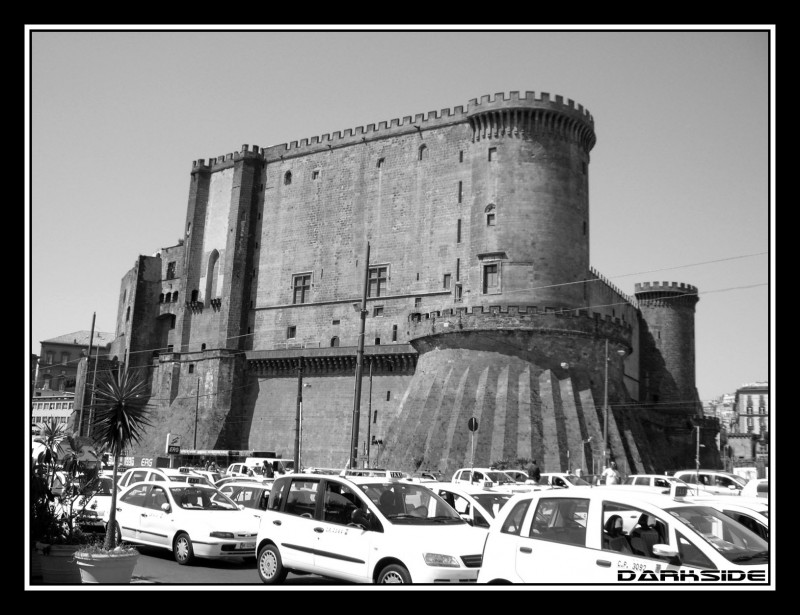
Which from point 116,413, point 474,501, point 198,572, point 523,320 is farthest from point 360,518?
point 523,320

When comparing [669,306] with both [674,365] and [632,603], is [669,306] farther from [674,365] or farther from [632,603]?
[632,603]

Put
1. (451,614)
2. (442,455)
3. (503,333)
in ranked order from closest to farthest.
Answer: (451,614)
(442,455)
(503,333)

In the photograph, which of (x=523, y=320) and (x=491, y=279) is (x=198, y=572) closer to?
(x=523, y=320)

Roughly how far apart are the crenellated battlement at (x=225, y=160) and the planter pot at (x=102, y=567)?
48.6 metres

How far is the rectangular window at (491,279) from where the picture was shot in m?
42.5

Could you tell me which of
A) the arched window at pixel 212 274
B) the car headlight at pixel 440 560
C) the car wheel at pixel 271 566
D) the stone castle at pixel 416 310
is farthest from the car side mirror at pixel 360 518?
the arched window at pixel 212 274

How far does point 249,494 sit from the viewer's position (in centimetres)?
1653

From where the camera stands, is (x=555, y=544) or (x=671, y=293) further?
(x=671, y=293)

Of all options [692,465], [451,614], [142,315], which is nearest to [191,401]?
[142,315]

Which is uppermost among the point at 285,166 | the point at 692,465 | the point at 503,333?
the point at 285,166

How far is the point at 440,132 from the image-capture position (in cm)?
4797

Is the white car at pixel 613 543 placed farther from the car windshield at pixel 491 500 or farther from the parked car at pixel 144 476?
the parked car at pixel 144 476

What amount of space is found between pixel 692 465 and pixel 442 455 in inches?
979

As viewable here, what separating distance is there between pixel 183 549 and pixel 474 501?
195 inches
